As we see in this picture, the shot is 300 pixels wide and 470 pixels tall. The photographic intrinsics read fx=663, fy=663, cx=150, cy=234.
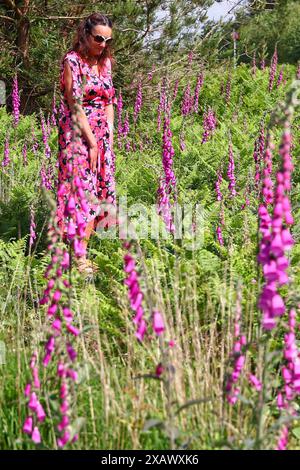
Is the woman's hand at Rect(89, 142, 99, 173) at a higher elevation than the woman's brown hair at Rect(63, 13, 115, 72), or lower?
lower

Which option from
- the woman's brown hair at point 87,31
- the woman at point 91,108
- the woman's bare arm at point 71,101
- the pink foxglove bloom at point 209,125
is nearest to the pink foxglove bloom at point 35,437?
the woman at point 91,108

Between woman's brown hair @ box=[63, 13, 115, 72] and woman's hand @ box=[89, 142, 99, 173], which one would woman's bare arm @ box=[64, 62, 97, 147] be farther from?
woman's brown hair @ box=[63, 13, 115, 72]

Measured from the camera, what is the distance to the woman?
4.83 m

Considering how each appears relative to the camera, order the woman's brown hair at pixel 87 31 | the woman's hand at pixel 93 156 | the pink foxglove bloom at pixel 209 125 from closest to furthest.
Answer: the woman's brown hair at pixel 87 31 < the woman's hand at pixel 93 156 < the pink foxglove bloom at pixel 209 125

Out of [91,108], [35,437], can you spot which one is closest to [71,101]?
[91,108]

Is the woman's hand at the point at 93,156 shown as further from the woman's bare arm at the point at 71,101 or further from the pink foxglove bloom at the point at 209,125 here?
the pink foxglove bloom at the point at 209,125

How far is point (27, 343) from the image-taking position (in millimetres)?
3900

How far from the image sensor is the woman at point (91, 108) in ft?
15.8

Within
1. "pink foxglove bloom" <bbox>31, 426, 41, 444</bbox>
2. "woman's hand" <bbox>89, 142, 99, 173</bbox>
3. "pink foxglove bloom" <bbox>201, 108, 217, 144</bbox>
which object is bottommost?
"pink foxglove bloom" <bbox>31, 426, 41, 444</bbox>

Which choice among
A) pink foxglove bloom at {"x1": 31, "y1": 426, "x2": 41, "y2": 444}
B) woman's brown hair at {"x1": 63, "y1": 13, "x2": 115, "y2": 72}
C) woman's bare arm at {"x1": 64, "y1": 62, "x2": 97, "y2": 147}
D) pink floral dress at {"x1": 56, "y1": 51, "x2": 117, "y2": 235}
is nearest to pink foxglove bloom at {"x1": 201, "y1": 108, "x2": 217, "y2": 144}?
pink floral dress at {"x1": 56, "y1": 51, "x2": 117, "y2": 235}

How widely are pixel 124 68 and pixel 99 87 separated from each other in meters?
6.01

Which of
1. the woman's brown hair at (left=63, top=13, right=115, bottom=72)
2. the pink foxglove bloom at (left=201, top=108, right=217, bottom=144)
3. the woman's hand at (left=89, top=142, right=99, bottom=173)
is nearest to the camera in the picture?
the woman's brown hair at (left=63, top=13, right=115, bottom=72)
